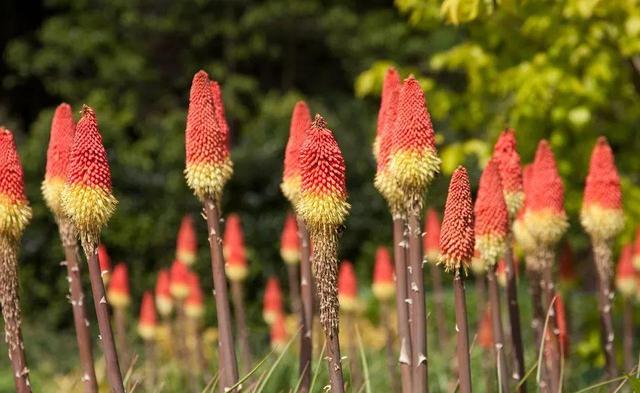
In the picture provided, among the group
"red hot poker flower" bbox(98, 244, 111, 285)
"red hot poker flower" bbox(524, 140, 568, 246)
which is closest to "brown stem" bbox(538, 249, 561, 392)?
"red hot poker flower" bbox(524, 140, 568, 246)

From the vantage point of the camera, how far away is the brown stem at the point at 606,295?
548 centimetres

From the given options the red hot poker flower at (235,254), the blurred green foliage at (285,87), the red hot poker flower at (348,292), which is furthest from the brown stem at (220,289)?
the red hot poker flower at (235,254)

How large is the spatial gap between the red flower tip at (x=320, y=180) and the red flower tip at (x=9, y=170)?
102 centimetres

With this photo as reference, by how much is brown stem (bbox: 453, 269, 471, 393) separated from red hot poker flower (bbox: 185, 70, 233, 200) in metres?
0.88

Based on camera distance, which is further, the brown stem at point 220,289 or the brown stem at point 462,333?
the brown stem at point 220,289

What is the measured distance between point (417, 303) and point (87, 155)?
3.72ft

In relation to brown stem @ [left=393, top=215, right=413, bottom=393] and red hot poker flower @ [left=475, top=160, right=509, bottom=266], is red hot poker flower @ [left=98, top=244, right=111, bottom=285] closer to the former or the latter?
brown stem @ [left=393, top=215, right=413, bottom=393]

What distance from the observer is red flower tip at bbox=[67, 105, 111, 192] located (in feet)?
11.8

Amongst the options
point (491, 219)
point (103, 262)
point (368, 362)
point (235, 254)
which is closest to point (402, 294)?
point (491, 219)

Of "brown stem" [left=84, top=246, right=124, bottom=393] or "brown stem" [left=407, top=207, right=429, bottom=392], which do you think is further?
"brown stem" [left=407, top=207, right=429, bottom=392]

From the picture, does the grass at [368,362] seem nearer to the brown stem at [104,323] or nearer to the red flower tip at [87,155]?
the brown stem at [104,323]

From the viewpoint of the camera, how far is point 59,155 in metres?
4.34

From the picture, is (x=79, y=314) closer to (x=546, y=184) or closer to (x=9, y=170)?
(x=9, y=170)

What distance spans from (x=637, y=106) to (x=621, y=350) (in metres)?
2.34
